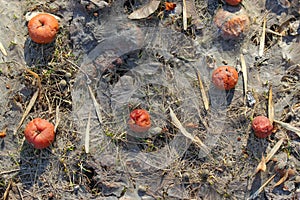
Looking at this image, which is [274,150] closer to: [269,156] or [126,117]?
[269,156]

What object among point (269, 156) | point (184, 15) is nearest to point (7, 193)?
point (184, 15)

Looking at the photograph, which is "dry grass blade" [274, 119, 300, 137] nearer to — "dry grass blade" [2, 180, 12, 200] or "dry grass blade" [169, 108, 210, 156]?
"dry grass blade" [169, 108, 210, 156]

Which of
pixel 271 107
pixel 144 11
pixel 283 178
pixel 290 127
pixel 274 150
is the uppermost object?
pixel 144 11

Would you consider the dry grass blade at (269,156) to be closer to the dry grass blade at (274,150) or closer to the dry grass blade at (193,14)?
the dry grass blade at (274,150)

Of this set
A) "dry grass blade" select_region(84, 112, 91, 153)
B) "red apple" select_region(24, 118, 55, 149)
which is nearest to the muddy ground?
"dry grass blade" select_region(84, 112, 91, 153)

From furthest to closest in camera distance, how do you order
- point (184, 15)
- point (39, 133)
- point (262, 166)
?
point (184, 15) < point (262, 166) < point (39, 133)

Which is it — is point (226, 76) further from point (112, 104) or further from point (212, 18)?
point (112, 104)
